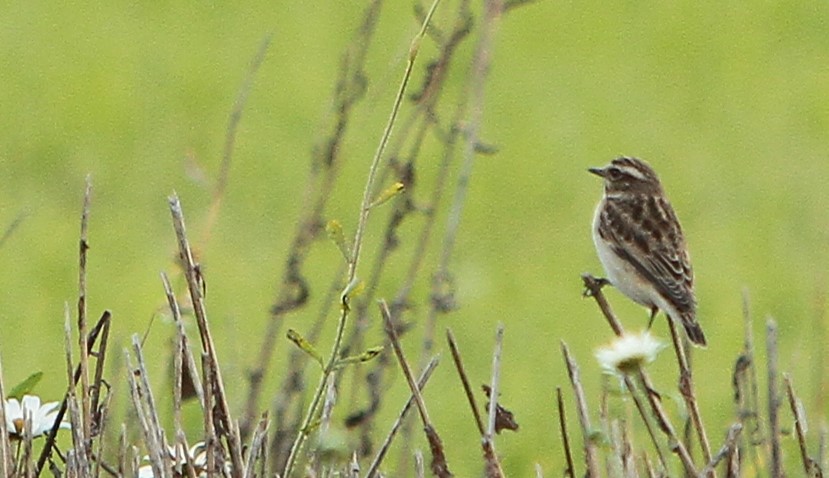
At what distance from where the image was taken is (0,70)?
571 inches

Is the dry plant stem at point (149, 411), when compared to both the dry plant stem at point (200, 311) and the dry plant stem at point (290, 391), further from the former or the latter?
the dry plant stem at point (290, 391)

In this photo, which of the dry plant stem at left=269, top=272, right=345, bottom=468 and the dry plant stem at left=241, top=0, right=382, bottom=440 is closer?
the dry plant stem at left=269, top=272, right=345, bottom=468

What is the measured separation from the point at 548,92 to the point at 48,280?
5133 mm

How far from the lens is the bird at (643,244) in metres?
6.77

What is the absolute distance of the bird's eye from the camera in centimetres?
767

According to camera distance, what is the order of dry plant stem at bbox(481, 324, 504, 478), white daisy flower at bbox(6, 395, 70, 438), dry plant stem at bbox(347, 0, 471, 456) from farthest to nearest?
dry plant stem at bbox(347, 0, 471, 456) → white daisy flower at bbox(6, 395, 70, 438) → dry plant stem at bbox(481, 324, 504, 478)

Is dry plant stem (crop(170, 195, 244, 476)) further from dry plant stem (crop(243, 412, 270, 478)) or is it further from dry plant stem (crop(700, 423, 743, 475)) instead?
dry plant stem (crop(700, 423, 743, 475))

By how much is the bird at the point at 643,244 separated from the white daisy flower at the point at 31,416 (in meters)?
3.19

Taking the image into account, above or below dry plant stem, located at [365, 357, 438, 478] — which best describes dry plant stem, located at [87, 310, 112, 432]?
above

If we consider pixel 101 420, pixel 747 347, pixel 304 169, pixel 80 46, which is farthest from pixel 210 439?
pixel 80 46

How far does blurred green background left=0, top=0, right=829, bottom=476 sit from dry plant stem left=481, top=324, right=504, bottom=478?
487 cm

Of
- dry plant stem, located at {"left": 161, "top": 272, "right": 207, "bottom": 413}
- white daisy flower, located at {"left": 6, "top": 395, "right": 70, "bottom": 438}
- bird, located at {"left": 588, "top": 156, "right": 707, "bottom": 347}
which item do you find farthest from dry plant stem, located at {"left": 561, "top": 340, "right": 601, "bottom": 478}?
bird, located at {"left": 588, "top": 156, "right": 707, "bottom": 347}

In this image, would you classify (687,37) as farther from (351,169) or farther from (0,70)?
(0,70)

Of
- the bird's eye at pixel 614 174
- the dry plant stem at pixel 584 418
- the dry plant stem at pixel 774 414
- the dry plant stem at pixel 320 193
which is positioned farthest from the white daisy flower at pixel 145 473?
the bird's eye at pixel 614 174
